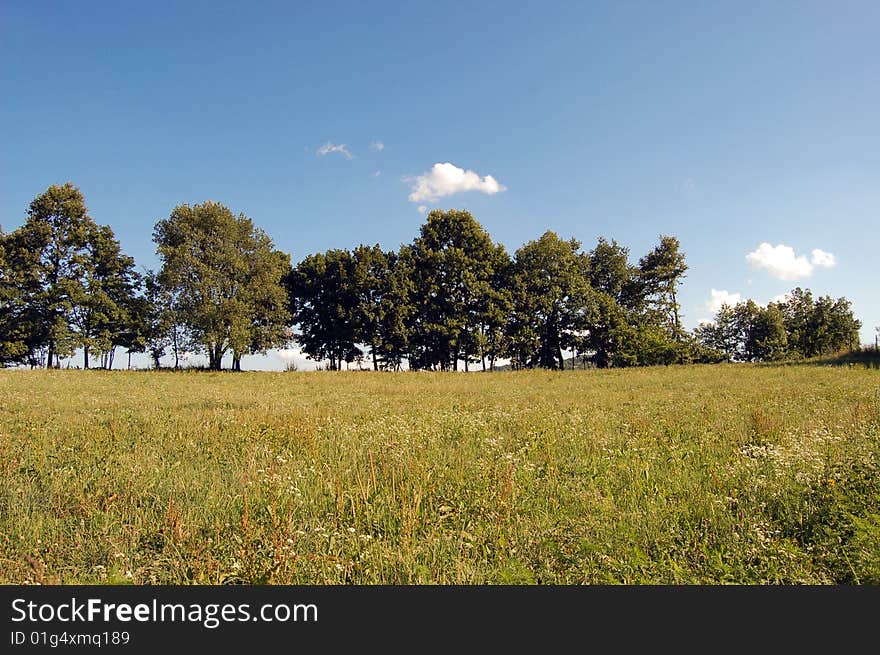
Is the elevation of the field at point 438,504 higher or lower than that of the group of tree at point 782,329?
lower

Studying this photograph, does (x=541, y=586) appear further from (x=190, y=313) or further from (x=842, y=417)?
(x=190, y=313)

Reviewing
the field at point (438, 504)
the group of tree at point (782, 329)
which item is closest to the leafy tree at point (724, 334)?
the group of tree at point (782, 329)

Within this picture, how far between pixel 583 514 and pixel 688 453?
11.1ft

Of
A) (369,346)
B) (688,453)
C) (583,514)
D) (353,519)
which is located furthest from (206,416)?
(369,346)

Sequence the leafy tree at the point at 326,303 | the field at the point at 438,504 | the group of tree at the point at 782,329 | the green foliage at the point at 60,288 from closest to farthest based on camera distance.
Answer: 1. the field at the point at 438,504
2. the green foliage at the point at 60,288
3. the leafy tree at the point at 326,303
4. the group of tree at the point at 782,329

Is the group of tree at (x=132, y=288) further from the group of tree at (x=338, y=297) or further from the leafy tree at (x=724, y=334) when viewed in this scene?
the leafy tree at (x=724, y=334)

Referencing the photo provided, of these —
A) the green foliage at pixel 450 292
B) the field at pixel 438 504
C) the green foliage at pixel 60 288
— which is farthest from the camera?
the green foliage at pixel 450 292

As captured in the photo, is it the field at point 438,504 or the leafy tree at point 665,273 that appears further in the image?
the leafy tree at point 665,273

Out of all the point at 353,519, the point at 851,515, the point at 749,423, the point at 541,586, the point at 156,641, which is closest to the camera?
the point at 156,641

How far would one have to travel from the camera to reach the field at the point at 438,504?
13.2 feet

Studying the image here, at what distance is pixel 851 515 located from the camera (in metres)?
4.68

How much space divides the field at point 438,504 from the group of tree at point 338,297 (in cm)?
3445

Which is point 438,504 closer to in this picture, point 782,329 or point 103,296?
point 103,296

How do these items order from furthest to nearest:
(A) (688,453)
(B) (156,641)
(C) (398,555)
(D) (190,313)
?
(D) (190,313) → (A) (688,453) → (C) (398,555) → (B) (156,641)
